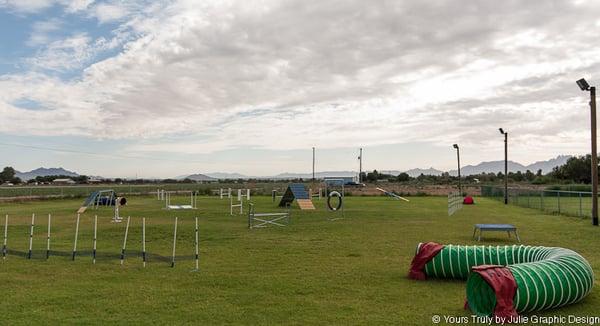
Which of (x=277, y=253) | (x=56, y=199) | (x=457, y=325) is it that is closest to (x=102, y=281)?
(x=277, y=253)

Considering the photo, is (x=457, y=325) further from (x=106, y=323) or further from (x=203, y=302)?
(x=106, y=323)

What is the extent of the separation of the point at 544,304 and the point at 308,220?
16313 millimetres

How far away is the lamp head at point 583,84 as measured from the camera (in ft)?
67.1

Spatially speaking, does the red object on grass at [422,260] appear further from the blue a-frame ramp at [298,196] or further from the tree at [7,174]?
the tree at [7,174]

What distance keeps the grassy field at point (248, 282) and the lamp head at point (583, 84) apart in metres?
6.45

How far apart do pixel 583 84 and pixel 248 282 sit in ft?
57.1

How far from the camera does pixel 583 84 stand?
20.5 meters

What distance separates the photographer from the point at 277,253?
1280 cm

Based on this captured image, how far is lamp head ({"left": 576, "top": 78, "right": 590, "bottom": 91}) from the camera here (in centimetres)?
2046

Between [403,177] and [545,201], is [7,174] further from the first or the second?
[545,201]

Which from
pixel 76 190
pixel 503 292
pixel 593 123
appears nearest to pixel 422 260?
pixel 503 292

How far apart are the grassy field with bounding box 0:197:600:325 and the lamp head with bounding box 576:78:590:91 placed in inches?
254

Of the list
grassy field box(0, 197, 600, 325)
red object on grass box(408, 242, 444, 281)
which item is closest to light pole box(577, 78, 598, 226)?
grassy field box(0, 197, 600, 325)

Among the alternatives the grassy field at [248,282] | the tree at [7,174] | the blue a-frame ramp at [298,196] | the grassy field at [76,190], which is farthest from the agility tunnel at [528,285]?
the tree at [7,174]
